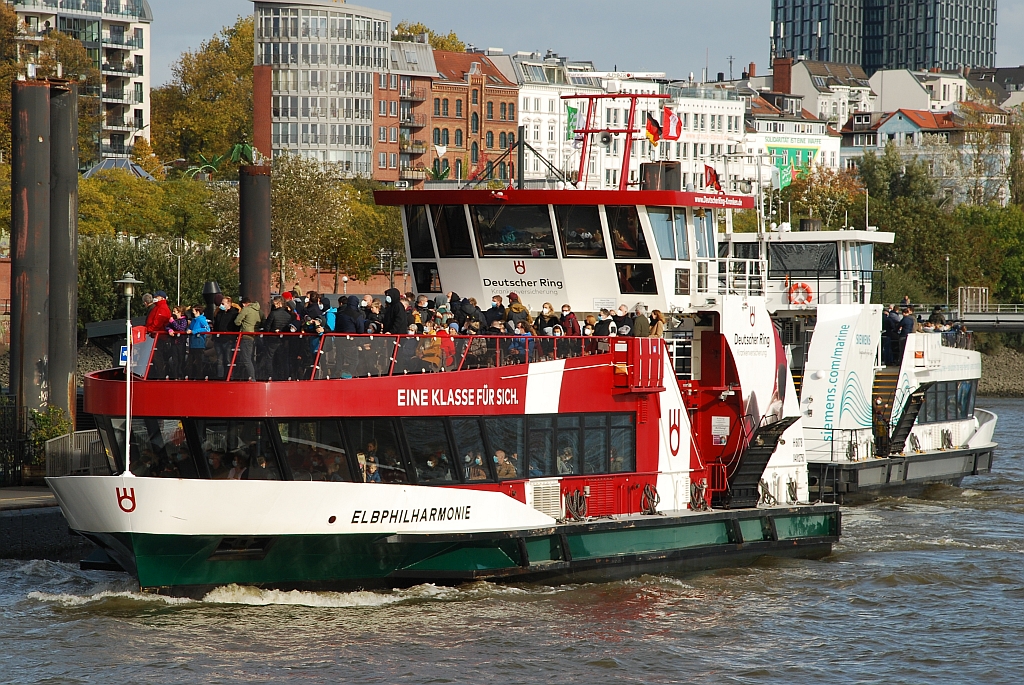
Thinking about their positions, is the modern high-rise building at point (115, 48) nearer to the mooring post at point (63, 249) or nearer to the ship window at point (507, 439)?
the mooring post at point (63, 249)

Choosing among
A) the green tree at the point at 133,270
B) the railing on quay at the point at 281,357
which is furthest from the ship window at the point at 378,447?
the green tree at the point at 133,270

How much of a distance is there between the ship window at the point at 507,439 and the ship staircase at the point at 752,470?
392 cm

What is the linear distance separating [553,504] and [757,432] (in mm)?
3856

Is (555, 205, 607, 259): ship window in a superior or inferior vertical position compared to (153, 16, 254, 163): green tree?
inferior

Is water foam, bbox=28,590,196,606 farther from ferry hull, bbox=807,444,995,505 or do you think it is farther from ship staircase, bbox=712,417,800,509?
ferry hull, bbox=807,444,995,505

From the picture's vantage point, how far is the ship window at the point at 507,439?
18.1 meters

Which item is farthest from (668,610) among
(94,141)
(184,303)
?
(94,141)

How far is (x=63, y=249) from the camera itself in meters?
24.2

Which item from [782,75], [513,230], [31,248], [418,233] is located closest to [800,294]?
[513,230]

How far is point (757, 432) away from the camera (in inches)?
825

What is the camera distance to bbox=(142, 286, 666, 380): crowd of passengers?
55.3ft

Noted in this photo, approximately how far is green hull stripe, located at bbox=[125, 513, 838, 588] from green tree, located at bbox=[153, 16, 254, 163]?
274 feet

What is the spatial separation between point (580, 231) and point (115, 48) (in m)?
84.7

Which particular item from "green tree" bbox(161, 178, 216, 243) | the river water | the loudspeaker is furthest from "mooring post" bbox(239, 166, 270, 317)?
"green tree" bbox(161, 178, 216, 243)
